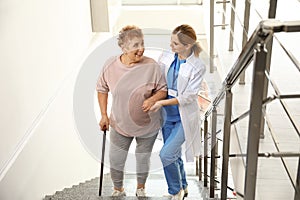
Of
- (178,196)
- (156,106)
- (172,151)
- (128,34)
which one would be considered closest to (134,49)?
(128,34)

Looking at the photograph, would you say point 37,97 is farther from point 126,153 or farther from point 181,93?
point 181,93

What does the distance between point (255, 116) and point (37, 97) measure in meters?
2.09

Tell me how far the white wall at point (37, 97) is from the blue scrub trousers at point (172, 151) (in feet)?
2.90

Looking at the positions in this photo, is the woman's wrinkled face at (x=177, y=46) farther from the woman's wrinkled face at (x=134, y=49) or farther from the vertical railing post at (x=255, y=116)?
the vertical railing post at (x=255, y=116)

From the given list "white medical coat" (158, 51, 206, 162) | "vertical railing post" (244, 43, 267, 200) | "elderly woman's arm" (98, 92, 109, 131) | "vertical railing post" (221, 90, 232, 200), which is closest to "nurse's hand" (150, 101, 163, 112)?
"white medical coat" (158, 51, 206, 162)

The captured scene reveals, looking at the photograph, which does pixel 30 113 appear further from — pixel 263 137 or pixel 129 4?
pixel 129 4

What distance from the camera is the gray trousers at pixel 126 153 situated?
8.84 feet

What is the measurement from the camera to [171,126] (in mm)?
2598

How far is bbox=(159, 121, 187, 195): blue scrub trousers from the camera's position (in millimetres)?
2574

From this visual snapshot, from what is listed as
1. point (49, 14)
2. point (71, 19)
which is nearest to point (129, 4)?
point (71, 19)

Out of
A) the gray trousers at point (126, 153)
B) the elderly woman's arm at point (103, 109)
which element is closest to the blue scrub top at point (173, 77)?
the gray trousers at point (126, 153)

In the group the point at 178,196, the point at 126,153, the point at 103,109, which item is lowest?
the point at 178,196

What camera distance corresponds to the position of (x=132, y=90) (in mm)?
2488

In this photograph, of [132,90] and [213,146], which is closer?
[132,90]
